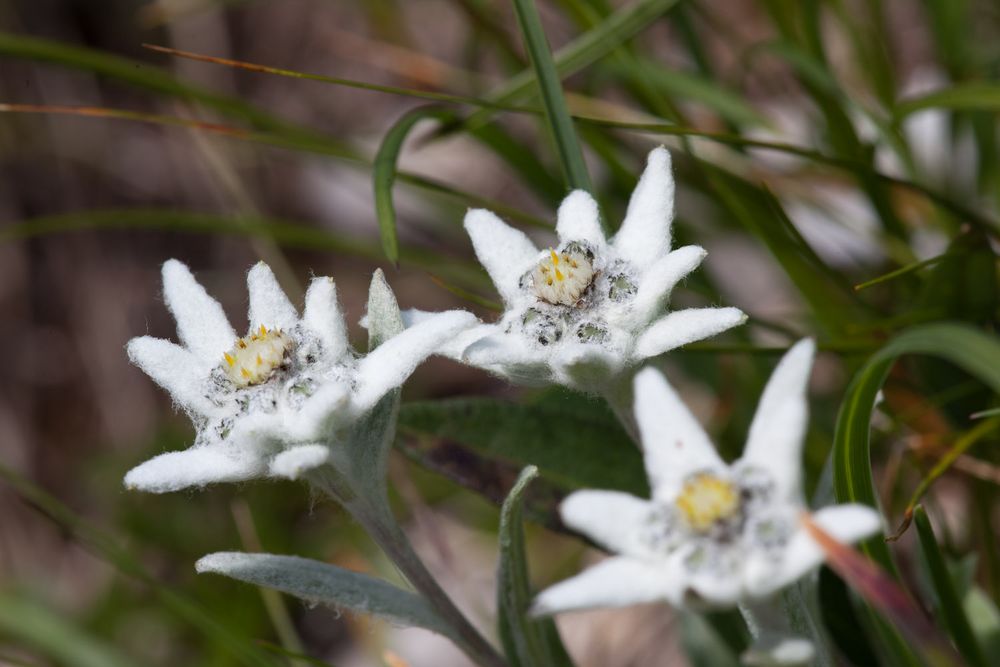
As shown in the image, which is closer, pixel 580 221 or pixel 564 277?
pixel 564 277

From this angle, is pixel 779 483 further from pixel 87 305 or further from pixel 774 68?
pixel 87 305

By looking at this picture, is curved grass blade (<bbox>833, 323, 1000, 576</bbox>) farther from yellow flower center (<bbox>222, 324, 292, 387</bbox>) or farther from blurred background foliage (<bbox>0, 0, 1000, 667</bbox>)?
yellow flower center (<bbox>222, 324, 292, 387</bbox>)

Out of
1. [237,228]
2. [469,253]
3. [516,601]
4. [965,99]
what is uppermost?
[469,253]

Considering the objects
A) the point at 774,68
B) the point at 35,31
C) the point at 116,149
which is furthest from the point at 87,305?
the point at 774,68

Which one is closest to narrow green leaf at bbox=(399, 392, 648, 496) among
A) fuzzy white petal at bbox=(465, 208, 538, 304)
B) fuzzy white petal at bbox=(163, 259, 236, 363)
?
fuzzy white petal at bbox=(465, 208, 538, 304)

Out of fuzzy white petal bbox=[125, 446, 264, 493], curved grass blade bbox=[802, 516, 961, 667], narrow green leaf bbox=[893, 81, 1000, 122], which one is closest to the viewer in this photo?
curved grass blade bbox=[802, 516, 961, 667]

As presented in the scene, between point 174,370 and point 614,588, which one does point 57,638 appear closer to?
point 174,370

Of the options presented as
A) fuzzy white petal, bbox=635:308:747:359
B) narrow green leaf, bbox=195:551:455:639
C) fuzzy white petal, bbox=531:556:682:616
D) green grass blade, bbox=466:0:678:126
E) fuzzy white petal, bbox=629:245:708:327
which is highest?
green grass blade, bbox=466:0:678:126

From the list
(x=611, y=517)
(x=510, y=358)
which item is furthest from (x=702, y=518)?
(x=510, y=358)
